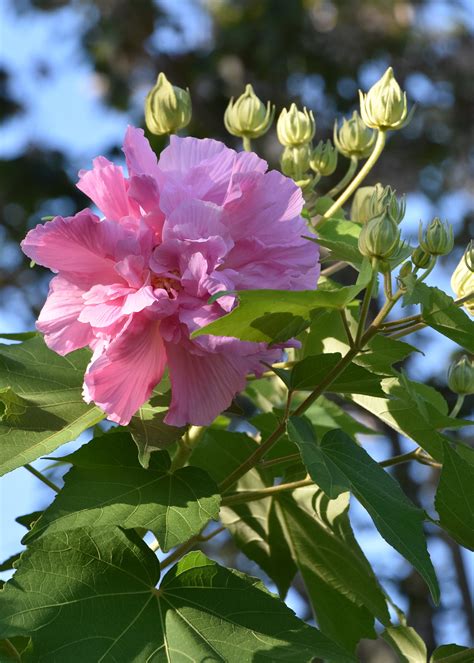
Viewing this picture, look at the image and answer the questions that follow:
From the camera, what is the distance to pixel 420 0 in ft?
31.4

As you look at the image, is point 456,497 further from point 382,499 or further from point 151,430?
point 151,430

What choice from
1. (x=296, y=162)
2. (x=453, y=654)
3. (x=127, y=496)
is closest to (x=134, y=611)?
(x=127, y=496)

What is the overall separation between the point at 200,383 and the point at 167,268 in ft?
0.29

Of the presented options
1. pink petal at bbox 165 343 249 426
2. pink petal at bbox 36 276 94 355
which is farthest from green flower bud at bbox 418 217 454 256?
pink petal at bbox 36 276 94 355

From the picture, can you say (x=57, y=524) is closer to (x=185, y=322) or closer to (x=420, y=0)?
(x=185, y=322)

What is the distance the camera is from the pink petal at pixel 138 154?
80cm

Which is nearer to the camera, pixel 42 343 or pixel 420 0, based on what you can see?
pixel 42 343

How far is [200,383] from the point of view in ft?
2.55

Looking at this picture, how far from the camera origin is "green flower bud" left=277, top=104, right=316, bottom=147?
39.8 inches

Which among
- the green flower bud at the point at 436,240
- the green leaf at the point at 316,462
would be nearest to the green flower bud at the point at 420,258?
the green flower bud at the point at 436,240

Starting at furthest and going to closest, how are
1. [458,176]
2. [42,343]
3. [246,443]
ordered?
[458,176] → [246,443] → [42,343]

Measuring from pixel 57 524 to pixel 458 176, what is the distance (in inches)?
347

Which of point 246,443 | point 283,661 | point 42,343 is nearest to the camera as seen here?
point 283,661

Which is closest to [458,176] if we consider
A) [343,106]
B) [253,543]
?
[343,106]
